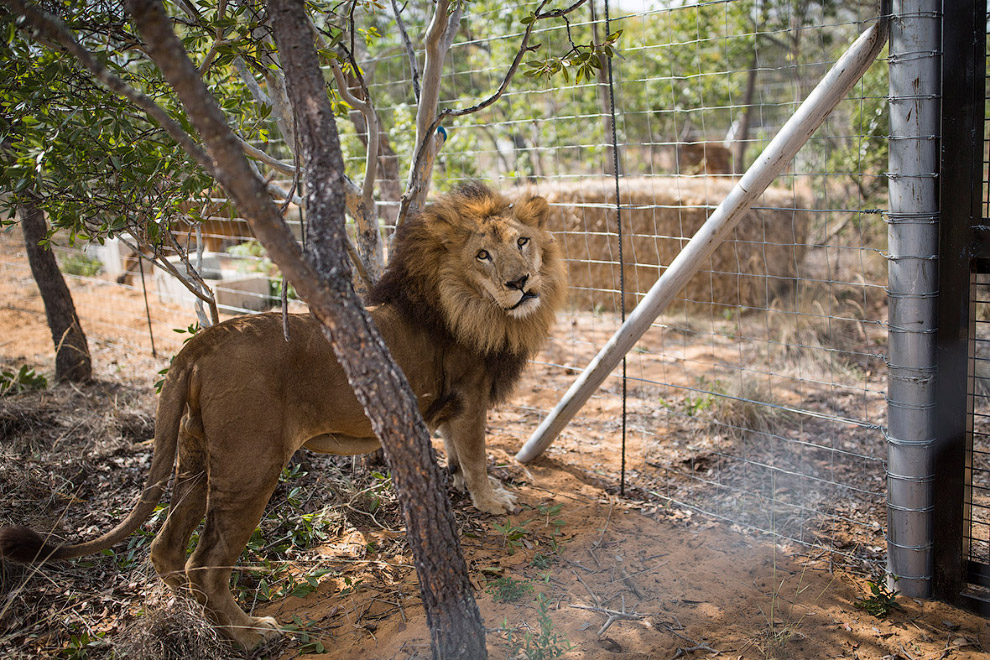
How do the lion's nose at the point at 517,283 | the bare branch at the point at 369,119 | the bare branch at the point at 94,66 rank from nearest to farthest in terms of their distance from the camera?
the bare branch at the point at 94,66 → the lion's nose at the point at 517,283 → the bare branch at the point at 369,119

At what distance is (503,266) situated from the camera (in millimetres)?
3609

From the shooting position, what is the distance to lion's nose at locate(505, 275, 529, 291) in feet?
11.8

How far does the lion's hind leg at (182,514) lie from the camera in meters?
3.02

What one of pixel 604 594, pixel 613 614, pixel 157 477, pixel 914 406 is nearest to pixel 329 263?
pixel 157 477

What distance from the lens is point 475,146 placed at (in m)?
7.51

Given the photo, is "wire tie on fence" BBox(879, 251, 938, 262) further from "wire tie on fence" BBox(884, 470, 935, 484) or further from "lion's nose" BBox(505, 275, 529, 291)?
"lion's nose" BBox(505, 275, 529, 291)

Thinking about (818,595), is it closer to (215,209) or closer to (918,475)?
(918,475)

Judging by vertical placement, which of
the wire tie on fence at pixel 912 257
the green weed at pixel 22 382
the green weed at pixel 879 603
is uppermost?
the wire tie on fence at pixel 912 257

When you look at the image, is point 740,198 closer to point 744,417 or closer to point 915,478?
point 915,478

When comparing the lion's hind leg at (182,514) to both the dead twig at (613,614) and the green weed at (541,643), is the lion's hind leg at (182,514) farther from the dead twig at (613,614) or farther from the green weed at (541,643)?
the dead twig at (613,614)

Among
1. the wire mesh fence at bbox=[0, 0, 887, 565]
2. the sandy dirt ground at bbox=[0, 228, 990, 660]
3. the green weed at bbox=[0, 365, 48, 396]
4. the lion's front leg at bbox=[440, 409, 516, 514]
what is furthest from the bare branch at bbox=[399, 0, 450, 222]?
the green weed at bbox=[0, 365, 48, 396]

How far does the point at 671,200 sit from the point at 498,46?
2870mm

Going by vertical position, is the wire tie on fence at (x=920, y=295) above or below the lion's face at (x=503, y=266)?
below

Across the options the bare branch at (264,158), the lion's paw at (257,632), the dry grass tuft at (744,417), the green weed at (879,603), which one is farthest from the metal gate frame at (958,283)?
the bare branch at (264,158)
